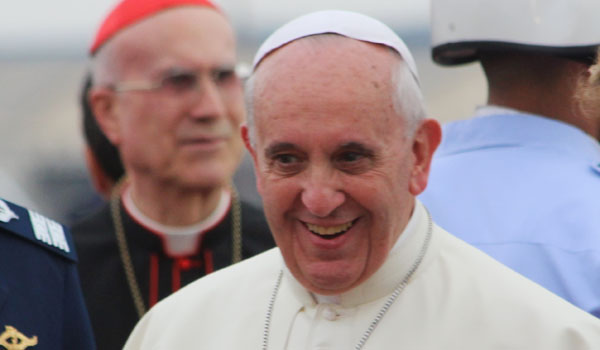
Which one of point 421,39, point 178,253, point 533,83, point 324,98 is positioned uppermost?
point 324,98

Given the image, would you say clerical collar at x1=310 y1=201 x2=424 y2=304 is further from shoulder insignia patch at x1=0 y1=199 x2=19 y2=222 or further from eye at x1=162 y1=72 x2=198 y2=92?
eye at x1=162 y1=72 x2=198 y2=92

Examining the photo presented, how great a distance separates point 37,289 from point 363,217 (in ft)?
3.23

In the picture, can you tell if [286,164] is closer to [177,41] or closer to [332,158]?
[332,158]

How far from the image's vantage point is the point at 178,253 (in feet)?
15.8

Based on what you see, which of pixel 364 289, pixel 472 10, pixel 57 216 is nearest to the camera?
pixel 364 289

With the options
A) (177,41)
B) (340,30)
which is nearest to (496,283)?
(340,30)

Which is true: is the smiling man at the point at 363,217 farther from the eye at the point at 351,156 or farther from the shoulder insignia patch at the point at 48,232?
the shoulder insignia patch at the point at 48,232

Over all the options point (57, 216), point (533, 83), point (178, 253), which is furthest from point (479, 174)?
point (57, 216)

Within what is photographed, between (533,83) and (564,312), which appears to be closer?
(564,312)

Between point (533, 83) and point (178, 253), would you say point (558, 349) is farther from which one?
point (178, 253)

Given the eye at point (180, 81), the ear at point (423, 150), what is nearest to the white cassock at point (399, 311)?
the ear at point (423, 150)

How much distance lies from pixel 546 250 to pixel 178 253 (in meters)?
1.98

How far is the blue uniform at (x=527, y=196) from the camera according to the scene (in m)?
3.14

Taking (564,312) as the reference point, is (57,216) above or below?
below
